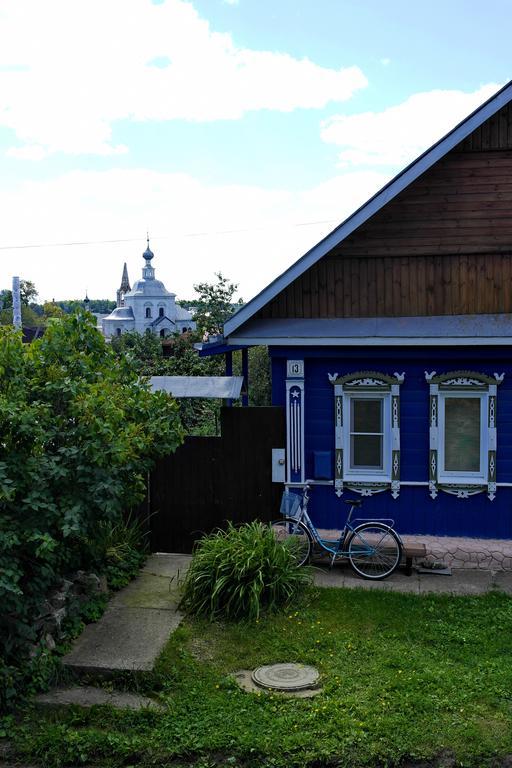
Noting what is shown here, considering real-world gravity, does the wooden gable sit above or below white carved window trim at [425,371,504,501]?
above

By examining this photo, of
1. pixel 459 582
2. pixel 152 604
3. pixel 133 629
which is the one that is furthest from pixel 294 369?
pixel 133 629

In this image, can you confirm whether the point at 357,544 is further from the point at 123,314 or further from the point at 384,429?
the point at 123,314

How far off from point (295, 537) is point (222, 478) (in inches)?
67.0

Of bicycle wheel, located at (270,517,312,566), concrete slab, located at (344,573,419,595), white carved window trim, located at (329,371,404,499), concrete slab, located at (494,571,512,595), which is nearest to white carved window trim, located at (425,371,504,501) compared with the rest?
white carved window trim, located at (329,371,404,499)

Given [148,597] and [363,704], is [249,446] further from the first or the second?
[363,704]

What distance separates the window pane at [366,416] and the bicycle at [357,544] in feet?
4.15

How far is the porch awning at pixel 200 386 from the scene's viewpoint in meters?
10.7

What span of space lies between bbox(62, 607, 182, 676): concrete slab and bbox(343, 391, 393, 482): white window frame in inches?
132

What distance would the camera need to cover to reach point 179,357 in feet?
92.3

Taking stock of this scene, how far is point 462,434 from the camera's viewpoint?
34.8 ft

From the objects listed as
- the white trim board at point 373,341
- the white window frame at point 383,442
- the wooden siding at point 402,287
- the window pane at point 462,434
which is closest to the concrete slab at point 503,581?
the window pane at point 462,434

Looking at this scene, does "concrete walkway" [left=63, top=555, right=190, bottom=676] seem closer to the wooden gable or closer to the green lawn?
the green lawn

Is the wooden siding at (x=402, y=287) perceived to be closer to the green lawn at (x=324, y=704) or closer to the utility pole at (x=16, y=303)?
the green lawn at (x=324, y=704)

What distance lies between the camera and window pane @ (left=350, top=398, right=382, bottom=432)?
1077 cm
